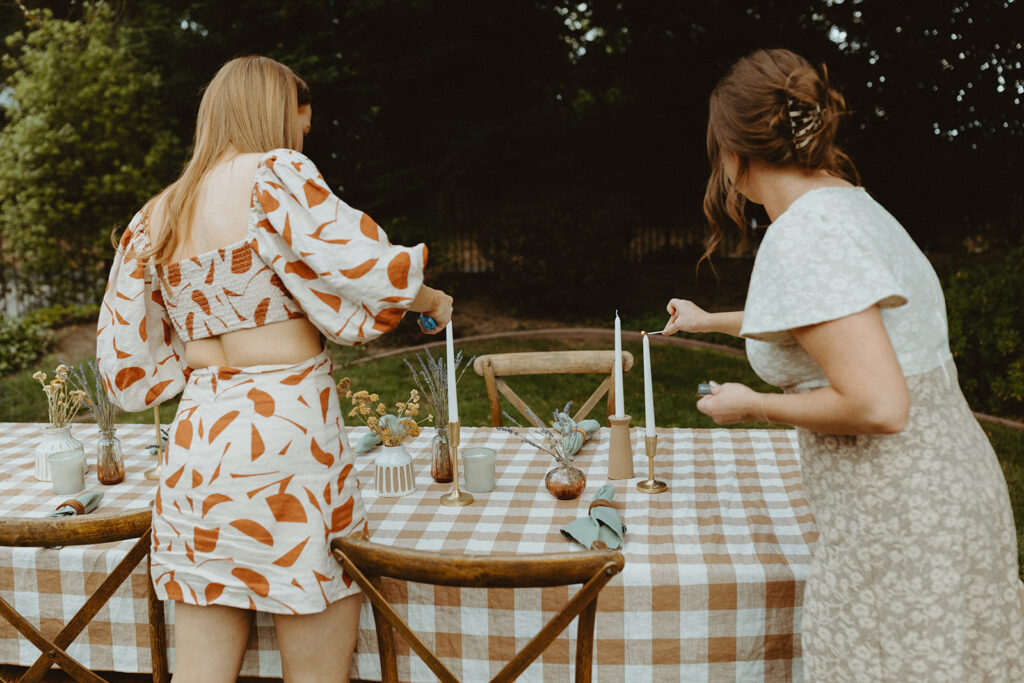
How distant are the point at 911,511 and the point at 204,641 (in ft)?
4.46

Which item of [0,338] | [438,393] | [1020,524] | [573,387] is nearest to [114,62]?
[0,338]

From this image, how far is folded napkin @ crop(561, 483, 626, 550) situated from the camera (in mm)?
1789

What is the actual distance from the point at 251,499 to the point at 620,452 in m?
1.08

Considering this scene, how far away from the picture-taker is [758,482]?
7.34ft

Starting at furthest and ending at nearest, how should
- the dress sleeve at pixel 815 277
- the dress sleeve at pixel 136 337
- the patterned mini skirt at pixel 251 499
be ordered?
the dress sleeve at pixel 136 337, the patterned mini skirt at pixel 251 499, the dress sleeve at pixel 815 277

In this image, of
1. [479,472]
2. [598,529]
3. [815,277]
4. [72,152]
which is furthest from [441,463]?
[72,152]

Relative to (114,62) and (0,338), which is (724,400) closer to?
(0,338)

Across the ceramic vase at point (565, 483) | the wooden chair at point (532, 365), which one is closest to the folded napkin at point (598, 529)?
the ceramic vase at point (565, 483)

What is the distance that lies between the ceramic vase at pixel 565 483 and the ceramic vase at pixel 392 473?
0.39 metres

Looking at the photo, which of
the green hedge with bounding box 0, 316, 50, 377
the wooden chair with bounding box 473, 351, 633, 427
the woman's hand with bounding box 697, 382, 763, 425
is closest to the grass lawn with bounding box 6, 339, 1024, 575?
the green hedge with bounding box 0, 316, 50, 377

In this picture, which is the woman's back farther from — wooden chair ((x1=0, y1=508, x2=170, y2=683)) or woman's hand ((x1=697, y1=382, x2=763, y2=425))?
woman's hand ((x1=697, y1=382, x2=763, y2=425))

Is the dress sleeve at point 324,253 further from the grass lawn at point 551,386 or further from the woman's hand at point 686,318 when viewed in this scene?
the grass lawn at point 551,386

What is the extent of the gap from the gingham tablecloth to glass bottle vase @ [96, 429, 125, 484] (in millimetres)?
52

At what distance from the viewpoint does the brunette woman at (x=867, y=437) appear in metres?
1.37
